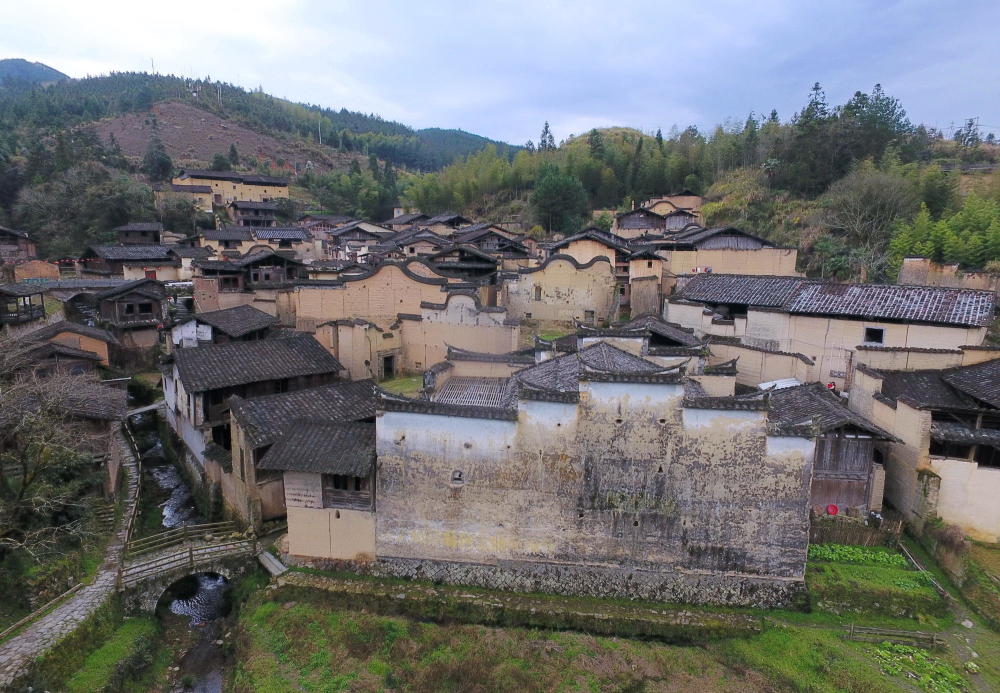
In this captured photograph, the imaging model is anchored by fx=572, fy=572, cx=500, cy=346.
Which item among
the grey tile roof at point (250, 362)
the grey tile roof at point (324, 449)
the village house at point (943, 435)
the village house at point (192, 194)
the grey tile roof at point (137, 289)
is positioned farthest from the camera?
the village house at point (192, 194)

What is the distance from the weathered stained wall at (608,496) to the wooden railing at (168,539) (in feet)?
17.5

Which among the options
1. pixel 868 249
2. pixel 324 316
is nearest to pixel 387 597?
pixel 324 316

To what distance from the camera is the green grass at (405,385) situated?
2243 centimetres

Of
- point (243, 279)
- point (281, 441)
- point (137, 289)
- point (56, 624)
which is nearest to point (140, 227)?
point (137, 289)

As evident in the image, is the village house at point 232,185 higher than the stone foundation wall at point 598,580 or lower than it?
higher

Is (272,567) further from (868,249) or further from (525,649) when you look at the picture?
(868,249)

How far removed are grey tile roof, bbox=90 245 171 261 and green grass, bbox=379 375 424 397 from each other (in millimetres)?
28645

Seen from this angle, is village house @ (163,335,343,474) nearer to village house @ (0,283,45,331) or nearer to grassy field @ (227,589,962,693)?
grassy field @ (227,589,962,693)

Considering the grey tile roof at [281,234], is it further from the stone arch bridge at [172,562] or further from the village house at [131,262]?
the stone arch bridge at [172,562]

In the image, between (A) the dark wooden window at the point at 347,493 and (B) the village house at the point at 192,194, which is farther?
(B) the village house at the point at 192,194

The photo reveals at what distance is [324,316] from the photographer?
87.8 ft

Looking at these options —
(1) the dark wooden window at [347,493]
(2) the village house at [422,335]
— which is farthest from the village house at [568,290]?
(1) the dark wooden window at [347,493]

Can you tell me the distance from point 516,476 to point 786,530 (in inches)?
234

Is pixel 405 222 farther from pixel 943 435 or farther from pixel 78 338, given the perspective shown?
pixel 943 435
